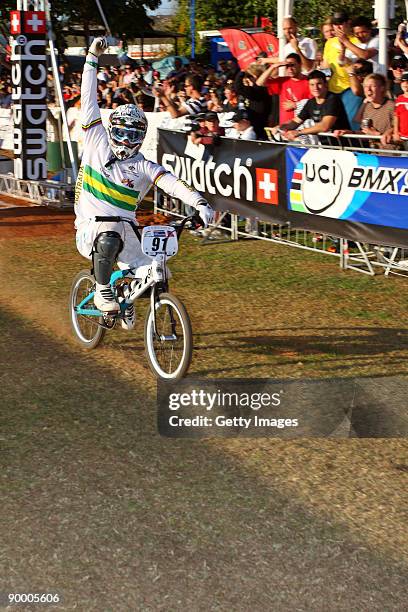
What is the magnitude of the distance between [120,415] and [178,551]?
6.84 feet

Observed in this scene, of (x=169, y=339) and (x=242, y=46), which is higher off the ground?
(x=242, y=46)

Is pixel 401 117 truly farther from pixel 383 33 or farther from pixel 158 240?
pixel 158 240

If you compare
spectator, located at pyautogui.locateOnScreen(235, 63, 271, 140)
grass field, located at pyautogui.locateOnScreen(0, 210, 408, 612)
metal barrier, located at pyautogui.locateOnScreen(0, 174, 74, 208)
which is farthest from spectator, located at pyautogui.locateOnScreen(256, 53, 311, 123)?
metal barrier, located at pyautogui.locateOnScreen(0, 174, 74, 208)

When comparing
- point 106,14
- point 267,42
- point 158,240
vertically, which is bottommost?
point 158,240

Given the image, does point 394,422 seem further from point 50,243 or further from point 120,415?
point 50,243

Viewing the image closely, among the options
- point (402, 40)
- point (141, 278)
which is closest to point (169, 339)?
point (141, 278)

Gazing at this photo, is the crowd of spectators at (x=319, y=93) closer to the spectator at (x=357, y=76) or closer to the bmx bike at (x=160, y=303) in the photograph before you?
Result: the spectator at (x=357, y=76)

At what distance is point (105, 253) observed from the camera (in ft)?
25.7

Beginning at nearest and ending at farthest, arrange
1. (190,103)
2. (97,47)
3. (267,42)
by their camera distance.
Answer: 1. (97,47)
2. (190,103)
3. (267,42)

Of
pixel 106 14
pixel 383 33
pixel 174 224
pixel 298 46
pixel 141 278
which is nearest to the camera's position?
pixel 174 224

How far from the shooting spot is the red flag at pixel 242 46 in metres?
17.7

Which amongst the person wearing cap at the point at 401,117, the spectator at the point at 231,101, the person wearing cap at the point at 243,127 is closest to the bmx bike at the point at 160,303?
the person wearing cap at the point at 401,117

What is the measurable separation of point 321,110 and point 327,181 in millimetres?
1514

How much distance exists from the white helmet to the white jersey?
11 cm
